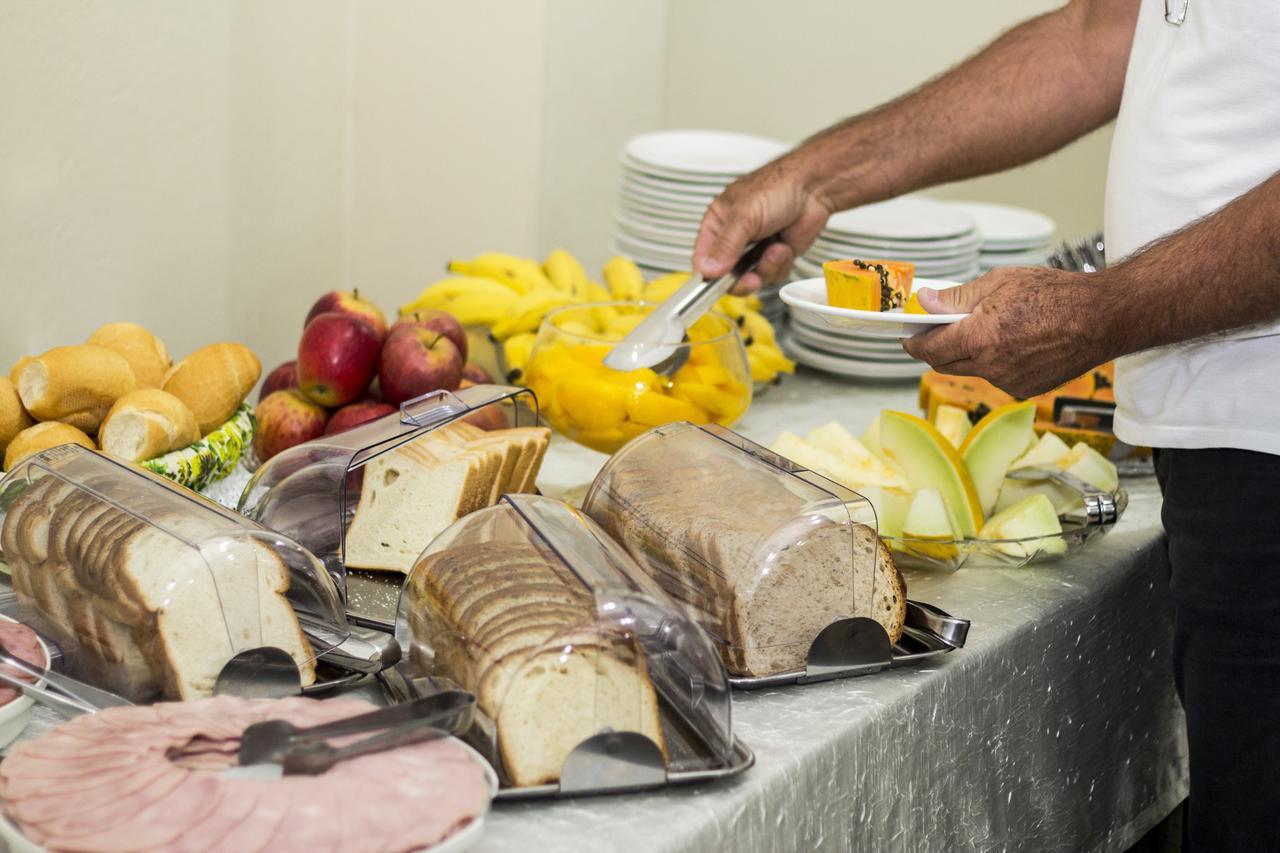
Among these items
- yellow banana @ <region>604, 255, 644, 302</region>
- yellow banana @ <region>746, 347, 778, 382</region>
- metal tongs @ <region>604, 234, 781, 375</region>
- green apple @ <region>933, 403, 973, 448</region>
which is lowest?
yellow banana @ <region>746, 347, 778, 382</region>

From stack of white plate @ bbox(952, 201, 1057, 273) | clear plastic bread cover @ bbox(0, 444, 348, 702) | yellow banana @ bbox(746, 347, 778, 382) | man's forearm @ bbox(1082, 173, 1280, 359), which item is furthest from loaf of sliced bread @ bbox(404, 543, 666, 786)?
stack of white plate @ bbox(952, 201, 1057, 273)

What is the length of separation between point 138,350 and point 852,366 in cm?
96

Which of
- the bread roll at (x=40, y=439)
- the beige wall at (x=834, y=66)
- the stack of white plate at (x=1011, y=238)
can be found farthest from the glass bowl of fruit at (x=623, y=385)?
the beige wall at (x=834, y=66)

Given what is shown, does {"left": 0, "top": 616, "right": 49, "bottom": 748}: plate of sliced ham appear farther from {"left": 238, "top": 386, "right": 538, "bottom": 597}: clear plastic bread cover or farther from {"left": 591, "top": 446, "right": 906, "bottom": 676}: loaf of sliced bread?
{"left": 591, "top": 446, "right": 906, "bottom": 676}: loaf of sliced bread

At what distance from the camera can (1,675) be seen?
0.76 metres

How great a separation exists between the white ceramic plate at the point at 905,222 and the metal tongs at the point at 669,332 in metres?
0.47

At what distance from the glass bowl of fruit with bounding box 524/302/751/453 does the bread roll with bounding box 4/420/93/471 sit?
43cm

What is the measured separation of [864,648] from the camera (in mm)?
929

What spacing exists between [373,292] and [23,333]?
942 mm

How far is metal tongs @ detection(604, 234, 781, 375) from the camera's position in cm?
129

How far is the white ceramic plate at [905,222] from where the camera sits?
1.84 m

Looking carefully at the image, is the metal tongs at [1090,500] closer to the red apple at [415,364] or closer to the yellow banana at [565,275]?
the red apple at [415,364]

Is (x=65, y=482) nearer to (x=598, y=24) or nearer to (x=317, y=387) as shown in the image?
(x=317, y=387)

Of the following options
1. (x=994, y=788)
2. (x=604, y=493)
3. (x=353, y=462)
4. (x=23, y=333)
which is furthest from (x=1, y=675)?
(x=23, y=333)
